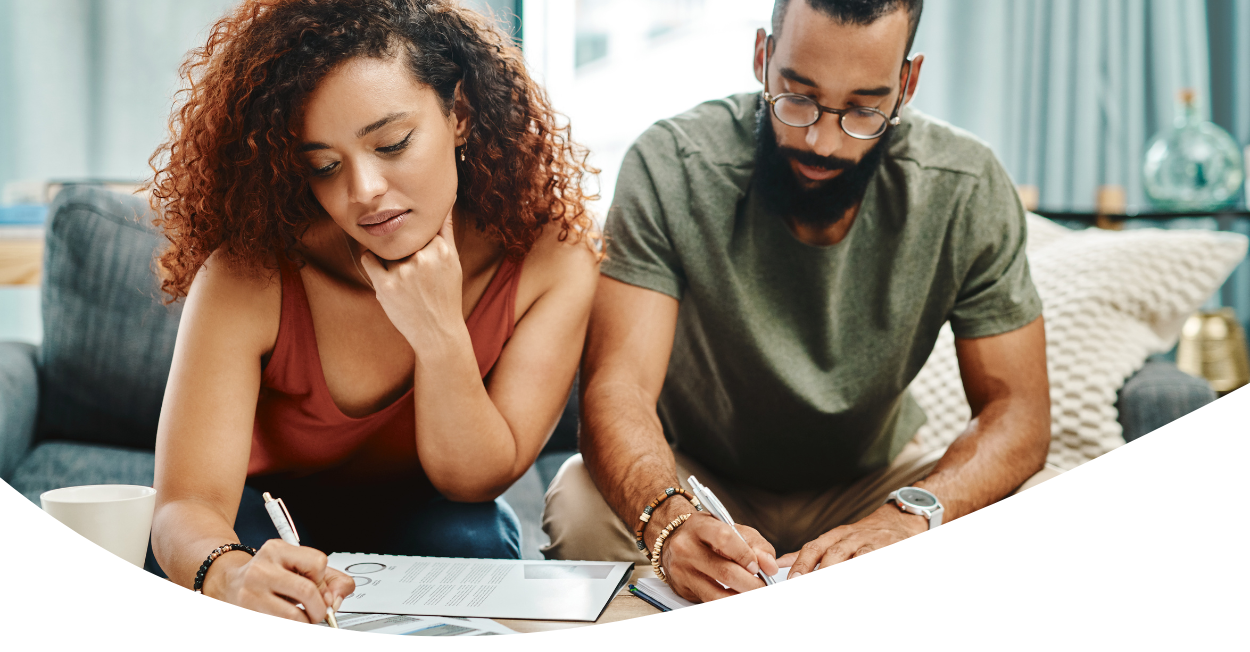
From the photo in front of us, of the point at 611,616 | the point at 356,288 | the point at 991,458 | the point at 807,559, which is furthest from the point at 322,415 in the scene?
the point at 991,458

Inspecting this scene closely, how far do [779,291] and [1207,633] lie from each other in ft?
1.69

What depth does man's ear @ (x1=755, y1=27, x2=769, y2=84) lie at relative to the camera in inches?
29.8

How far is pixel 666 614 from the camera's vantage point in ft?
1.65

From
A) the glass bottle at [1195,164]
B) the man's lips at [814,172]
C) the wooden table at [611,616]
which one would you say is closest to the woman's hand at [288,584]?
the wooden table at [611,616]

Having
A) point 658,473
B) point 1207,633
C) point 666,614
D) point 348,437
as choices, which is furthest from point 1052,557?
point 348,437

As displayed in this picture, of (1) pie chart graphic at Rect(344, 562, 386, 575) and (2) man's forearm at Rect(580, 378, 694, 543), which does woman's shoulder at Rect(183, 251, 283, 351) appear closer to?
(1) pie chart graphic at Rect(344, 562, 386, 575)

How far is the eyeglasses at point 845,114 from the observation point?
0.72 m

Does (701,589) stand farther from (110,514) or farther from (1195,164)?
(1195,164)

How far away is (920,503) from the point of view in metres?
0.73

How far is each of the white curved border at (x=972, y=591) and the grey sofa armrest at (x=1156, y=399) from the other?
22.2 inches

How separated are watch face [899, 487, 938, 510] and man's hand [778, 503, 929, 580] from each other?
2 cm

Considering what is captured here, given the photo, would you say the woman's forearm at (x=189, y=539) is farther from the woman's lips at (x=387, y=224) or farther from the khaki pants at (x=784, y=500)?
the khaki pants at (x=784, y=500)

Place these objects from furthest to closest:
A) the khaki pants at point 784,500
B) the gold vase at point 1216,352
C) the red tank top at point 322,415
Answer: the gold vase at point 1216,352
the khaki pants at point 784,500
the red tank top at point 322,415

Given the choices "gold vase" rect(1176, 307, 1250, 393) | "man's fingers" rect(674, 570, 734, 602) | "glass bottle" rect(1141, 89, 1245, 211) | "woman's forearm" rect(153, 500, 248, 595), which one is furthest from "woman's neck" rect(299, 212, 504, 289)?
"glass bottle" rect(1141, 89, 1245, 211)
